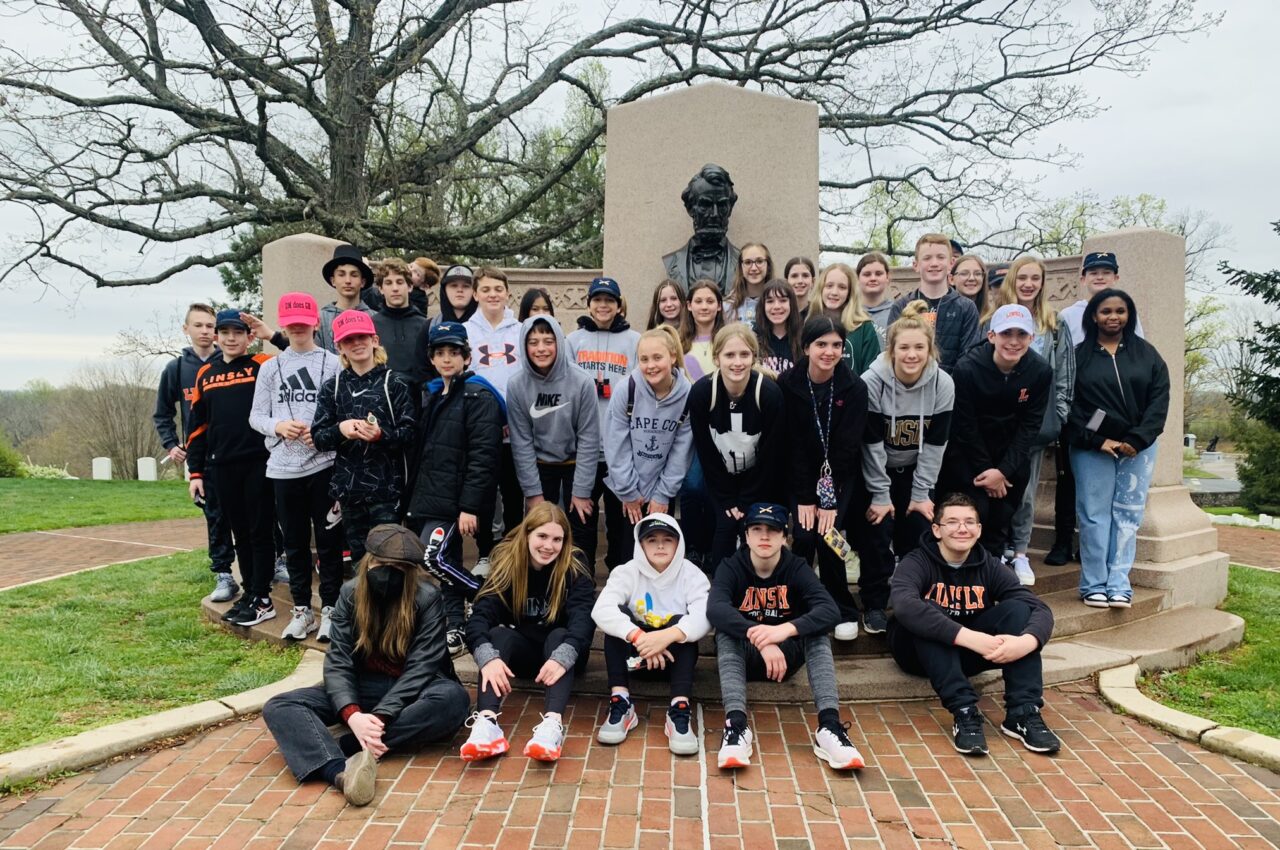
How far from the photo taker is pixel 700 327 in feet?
15.9

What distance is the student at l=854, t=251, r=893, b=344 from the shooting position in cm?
513

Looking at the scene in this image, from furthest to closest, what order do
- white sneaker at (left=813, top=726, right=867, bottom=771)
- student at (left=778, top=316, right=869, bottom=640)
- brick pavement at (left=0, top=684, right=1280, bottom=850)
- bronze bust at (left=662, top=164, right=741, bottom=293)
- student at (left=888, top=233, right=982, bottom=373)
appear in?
bronze bust at (left=662, top=164, right=741, bottom=293)
student at (left=888, top=233, right=982, bottom=373)
student at (left=778, top=316, right=869, bottom=640)
white sneaker at (left=813, top=726, right=867, bottom=771)
brick pavement at (left=0, top=684, right=1280, bottom=850)

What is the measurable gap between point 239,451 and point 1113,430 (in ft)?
18.4

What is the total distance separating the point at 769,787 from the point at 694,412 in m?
1.83

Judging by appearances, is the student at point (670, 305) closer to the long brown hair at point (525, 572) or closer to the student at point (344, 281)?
the long brown hair at point (525, 572)

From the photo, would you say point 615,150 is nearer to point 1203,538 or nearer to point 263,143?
point 1203,538

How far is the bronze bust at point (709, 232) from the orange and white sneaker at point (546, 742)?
Result: 3.69 meters

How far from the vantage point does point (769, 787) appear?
3064 millimetres

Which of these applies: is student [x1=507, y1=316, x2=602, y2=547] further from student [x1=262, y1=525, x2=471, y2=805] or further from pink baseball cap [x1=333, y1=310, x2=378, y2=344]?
student [x1=262, y1=525, x2=471, y2=805]

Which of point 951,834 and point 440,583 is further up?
point 440,583

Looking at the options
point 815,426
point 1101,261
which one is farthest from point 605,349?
point 1101,261

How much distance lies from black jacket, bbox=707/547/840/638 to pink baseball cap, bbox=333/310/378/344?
2.28 metres

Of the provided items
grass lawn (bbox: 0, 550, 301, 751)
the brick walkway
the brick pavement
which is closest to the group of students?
the brick pavement

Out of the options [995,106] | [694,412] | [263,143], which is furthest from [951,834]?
[995,106]
